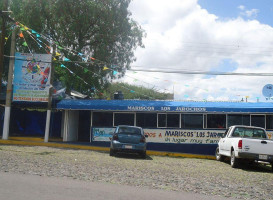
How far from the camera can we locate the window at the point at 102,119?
19969 millimetres

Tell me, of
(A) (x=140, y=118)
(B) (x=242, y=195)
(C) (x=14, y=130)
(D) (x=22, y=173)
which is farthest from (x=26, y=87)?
(B) (x=242, y=195)

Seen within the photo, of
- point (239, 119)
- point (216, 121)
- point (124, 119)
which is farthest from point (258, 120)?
point (124, 119)

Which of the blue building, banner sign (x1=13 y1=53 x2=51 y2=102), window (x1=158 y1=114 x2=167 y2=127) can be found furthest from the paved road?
banner sign (x1=13 y1=53 x2=51 y2=102)

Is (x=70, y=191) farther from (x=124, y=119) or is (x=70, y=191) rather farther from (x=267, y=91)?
(x=267, y=91)

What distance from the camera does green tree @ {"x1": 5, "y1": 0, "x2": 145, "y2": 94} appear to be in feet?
74.6

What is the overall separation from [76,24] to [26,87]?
5946mm

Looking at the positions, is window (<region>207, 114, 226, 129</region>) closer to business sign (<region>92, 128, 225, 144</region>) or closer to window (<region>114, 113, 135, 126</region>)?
business sign (<region>92, 128, 225, 144</region>)

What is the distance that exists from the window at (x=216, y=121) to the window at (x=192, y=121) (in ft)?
1.49

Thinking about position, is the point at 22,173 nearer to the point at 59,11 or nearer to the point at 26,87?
the point at 26,87

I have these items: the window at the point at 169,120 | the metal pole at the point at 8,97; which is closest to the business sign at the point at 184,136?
the window at the point at 169,120

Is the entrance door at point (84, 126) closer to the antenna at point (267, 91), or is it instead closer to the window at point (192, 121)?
the window at point (192, 121)

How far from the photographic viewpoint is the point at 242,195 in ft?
24.4

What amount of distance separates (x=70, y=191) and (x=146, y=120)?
505 inches

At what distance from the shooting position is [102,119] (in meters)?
20.1
